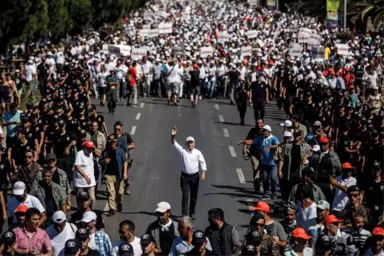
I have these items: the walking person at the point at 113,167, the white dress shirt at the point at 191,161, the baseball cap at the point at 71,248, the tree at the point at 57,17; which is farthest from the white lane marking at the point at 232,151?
the tree at the point at 57,17

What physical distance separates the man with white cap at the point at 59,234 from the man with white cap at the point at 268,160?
647cm

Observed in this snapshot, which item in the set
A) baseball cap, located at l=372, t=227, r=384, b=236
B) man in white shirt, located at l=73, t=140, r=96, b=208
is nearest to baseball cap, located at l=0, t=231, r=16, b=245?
baseball cap, located at l=372, t=227, r=384, b=236

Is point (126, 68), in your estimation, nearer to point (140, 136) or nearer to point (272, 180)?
point (140, 136)

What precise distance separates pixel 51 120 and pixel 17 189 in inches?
243

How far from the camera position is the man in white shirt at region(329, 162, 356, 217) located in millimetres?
15680

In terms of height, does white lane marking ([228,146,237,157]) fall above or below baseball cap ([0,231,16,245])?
below

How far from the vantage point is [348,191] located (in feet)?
47.9

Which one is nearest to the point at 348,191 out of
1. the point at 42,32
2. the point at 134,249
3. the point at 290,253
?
the point at 290,253

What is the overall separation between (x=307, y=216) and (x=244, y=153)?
4.82 meters

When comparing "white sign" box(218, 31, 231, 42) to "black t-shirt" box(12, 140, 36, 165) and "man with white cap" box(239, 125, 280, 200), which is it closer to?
"man with white cap" box(239, 125, 280, 200)

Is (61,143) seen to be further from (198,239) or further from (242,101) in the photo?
(242,101)

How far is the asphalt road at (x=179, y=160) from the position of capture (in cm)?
1848

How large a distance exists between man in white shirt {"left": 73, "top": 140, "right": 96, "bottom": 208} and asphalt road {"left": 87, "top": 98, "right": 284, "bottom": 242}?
77 cm

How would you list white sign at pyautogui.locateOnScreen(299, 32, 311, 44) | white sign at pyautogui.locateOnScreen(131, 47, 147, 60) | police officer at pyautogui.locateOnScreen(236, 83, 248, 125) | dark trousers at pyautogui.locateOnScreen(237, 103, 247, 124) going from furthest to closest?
white sign at pyautogui.locateOnScreen(299, 32, 311, 44) < white sign at pyautogui.locateOnScreen(131, 47, 147, 60) < dark trousers at pyautogui.locateOnScreen(237, 103, 247, 124) < police officer at pyautogui.locateOnScreen(236, 83, 248, 125)
